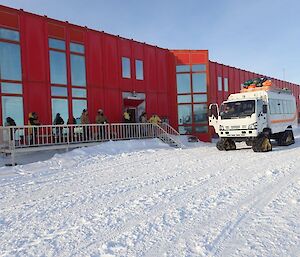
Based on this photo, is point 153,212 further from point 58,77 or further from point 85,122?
point 58,77

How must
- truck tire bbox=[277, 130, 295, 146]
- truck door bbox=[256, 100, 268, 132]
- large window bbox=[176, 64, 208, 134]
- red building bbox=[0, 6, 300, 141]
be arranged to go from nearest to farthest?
truck door bbox=[256, 100, 268, 132], red building bbox=[0, 6, 300, 141], truck tire bbox=[277, 130, 295, 146], large window bbox=[176, 64, 208, 134]

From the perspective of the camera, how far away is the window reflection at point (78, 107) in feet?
53.2

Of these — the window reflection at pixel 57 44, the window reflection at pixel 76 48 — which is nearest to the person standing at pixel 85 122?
the window reflection at pixel 76 48

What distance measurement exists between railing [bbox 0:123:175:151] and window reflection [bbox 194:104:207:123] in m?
5.18

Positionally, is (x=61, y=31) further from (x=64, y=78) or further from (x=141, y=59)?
(x=141, y=59)

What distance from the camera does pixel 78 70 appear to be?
54.4 feet

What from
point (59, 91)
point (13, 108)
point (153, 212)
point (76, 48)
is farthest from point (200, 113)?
point (153, 212)

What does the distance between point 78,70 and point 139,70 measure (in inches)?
186

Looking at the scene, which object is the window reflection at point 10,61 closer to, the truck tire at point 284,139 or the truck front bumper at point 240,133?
the truck front bumper at point 240,133

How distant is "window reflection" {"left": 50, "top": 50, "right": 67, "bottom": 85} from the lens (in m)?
15.4

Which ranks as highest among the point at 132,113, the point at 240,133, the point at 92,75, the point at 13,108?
the point at 92,75

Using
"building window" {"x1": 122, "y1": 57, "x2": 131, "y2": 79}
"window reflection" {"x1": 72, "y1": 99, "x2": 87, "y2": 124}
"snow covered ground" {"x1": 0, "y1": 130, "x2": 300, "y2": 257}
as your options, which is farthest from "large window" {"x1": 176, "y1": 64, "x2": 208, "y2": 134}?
"snow covered ground" {"x1": 0, "y1": 130, "x2": 300, "y2": 257}

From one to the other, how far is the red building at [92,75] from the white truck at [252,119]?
6.48 m

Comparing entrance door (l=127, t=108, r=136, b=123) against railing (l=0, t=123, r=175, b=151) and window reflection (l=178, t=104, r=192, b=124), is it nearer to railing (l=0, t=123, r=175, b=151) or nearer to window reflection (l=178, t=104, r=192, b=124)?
railing (l=0, t=123, r=175, b=151)
